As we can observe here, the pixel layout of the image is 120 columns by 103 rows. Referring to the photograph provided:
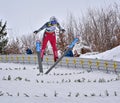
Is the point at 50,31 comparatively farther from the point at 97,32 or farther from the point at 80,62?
the point at 97,32

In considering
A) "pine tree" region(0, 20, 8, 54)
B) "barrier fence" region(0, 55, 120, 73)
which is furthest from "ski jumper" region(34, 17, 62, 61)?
"pine tree" region(0, 20, 8, 54)

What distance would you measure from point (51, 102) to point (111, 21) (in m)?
53.1

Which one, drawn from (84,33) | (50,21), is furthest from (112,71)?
(84,33)

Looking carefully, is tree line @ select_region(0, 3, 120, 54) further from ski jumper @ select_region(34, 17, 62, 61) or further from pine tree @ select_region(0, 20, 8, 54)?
ski jumper @ select_region(34, 17, 62, 61)

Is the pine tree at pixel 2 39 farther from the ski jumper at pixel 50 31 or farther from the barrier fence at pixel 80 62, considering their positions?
the ski jumper at pixel 50 31

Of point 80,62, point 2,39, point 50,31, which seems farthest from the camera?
point 2,39

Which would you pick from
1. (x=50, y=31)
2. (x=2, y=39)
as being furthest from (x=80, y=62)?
(x=2, y=39)

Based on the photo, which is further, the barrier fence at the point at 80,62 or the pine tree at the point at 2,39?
the pine tree at the point at 2,39

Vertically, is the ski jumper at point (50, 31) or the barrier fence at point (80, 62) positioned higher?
the ski jumper at point (50, 31)

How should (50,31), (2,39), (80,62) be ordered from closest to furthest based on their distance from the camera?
(50,31) < (80,62) < (2,39)

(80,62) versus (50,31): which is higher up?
(50,31)

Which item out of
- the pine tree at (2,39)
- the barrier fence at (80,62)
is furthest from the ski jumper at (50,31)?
the pine tree at (2,39)

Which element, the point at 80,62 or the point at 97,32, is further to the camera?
the point at 97,32

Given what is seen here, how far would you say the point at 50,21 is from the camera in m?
18.9
